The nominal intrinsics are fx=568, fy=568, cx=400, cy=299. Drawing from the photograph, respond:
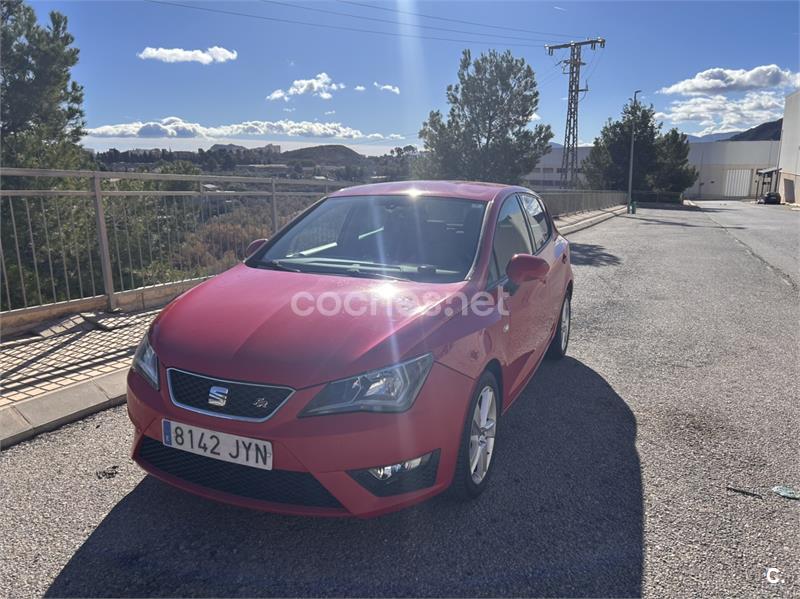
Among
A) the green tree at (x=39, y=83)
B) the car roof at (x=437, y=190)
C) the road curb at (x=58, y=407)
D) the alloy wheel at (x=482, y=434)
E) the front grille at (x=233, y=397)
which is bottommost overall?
the road curb at (x=58, y=407)

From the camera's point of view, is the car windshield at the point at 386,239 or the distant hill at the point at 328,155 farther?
the distant hill at the point at 328,155

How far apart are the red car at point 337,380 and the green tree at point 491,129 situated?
21449 millimetres

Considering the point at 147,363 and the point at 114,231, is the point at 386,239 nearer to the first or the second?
the point at 147,363

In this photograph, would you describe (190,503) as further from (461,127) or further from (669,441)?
(461,127)

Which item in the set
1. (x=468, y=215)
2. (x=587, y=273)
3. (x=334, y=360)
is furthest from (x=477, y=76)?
(x=334, y=360)

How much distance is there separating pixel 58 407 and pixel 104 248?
2.40m

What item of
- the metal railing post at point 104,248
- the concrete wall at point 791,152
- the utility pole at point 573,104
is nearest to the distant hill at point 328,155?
the metal railing post at point 104,248

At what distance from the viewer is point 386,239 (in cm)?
368

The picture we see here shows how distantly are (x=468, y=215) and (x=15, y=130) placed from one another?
18.3 metres

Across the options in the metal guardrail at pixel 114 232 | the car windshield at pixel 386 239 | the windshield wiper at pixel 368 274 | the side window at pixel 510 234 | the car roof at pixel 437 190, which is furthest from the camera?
the metal guardrail at pixel 114 232

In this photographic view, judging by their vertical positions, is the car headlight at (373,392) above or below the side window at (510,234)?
below

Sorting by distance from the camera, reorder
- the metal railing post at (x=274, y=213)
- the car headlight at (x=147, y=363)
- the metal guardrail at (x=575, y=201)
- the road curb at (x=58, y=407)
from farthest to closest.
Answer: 1. the metal guardrail at (x=575, y=201)
2. the metal railing post at (x=274, y=213)
3. the road curb at (x=58, y=407)
4. the car headlight at (x=147, y=363)

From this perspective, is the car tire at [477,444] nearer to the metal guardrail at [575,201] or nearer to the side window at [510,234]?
the side window at [510,234]

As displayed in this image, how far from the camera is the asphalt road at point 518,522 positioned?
2312 millimetres
